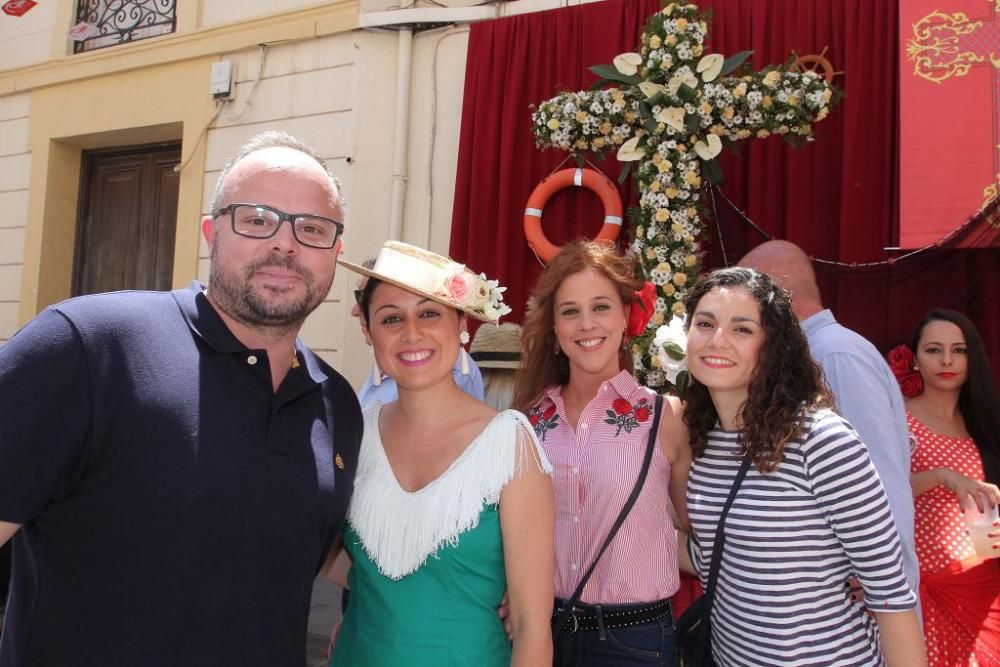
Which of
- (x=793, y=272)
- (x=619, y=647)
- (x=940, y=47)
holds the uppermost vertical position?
(x=940, y=47)

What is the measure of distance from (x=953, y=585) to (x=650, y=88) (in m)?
2.82

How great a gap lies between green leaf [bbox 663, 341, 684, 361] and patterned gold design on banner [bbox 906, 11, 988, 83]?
2740 millimetres

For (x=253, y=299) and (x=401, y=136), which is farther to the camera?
(x=401, y=136)

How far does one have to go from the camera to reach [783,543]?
1.89 metres

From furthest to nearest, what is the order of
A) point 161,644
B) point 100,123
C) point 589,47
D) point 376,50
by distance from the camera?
point 100,123
point 376,50
point 589,47
point 161,644

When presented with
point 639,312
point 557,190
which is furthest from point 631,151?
point 639,312

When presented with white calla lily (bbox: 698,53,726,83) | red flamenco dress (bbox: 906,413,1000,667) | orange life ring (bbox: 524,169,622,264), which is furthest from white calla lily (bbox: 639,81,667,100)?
red flamenco dress (bbox: 906,413,1000,667)

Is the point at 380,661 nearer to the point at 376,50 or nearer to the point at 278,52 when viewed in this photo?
the point at 376,50

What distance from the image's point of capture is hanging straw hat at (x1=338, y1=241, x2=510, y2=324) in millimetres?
2004

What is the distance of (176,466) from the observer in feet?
5.10

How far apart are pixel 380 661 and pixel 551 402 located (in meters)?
0.98

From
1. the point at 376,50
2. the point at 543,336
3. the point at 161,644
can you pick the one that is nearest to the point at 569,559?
the point at 543,336

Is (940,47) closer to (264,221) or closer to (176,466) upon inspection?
(264,221)

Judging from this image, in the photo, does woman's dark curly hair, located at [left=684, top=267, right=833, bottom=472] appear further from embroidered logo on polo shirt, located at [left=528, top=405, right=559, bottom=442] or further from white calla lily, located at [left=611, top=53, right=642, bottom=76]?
white calla lily, located at [left=611, top=53, right=642, bottom=76]
